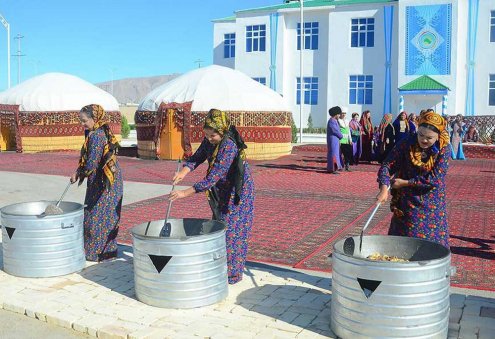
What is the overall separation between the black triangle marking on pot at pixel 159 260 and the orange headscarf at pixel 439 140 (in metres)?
1.68

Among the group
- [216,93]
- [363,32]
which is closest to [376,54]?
[363,32]

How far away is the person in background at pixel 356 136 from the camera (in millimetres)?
14188

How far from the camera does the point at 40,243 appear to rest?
4.85 m

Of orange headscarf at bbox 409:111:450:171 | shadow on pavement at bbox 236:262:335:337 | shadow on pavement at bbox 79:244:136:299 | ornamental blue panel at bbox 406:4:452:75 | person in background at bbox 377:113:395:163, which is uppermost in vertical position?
ornamental blue panel at bbox 406:4:452:75

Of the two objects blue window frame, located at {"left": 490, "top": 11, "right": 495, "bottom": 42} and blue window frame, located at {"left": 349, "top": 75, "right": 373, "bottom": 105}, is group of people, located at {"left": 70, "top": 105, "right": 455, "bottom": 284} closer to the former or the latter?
blue window frame, located at {"left": 490, "top": 11, "right": 495, "bottom": 42}

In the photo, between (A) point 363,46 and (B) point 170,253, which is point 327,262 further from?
(A) point 363,46

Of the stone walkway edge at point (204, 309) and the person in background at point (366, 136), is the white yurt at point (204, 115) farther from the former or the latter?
the stone walkway edge at point (204, 309)

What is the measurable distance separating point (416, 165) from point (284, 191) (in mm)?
6253

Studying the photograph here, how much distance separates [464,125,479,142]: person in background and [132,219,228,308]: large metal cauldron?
22828 mm

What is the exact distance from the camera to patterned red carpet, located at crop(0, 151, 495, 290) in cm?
567

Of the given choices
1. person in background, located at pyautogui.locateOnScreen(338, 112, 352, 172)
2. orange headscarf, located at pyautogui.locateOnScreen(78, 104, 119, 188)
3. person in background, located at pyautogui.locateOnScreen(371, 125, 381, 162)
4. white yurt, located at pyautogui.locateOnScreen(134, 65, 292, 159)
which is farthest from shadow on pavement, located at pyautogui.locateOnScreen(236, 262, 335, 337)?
white yurt, located at pyautogui.locateOnScreen(134, 65, 292, 159)

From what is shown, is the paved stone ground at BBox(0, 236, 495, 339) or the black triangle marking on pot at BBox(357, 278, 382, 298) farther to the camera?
the paved stone ground at BBox(0, 236, 495, 339)

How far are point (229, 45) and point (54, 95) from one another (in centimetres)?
1598

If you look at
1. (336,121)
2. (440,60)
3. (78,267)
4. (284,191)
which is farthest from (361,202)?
(440,60)
